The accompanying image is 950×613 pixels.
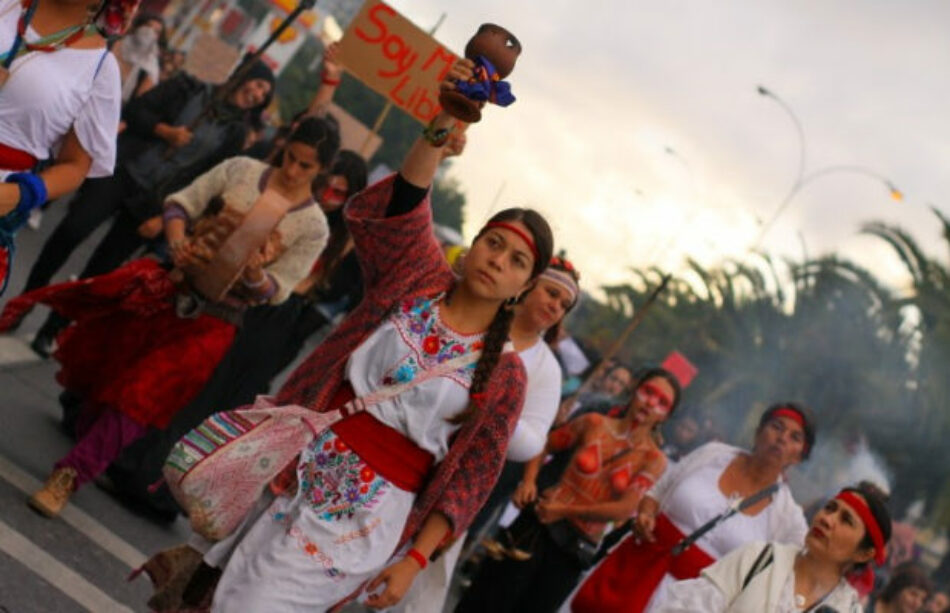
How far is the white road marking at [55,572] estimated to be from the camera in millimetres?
4812

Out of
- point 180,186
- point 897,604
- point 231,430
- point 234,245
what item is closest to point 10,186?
point 231,430

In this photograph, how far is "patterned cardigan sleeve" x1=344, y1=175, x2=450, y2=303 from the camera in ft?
12.6

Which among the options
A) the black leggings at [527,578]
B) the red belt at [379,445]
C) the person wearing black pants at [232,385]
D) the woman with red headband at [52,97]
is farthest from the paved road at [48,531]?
the black leggings at [527,578]

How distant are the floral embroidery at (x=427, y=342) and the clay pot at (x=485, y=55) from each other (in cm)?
60

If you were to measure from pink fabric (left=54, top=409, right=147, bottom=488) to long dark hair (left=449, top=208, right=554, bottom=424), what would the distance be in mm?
2373

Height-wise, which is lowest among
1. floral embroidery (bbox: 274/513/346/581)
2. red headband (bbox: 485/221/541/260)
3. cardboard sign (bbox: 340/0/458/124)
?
floral embroidery (bbox: 274/513/346/581)

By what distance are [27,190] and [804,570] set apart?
9.82ft

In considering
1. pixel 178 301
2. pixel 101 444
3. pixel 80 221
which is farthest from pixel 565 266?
pixel 80 221

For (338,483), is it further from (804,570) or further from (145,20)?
(145,20)

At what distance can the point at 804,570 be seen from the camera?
15.9ft

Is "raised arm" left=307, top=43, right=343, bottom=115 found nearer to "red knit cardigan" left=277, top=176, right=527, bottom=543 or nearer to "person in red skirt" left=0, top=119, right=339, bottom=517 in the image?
"person in red skirt" left=0, top=119, right=339, bottom=517

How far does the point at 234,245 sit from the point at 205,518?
2169mm

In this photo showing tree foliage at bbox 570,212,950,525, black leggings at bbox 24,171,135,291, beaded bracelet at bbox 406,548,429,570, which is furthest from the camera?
tree foliage at bbox 570,212,950,525

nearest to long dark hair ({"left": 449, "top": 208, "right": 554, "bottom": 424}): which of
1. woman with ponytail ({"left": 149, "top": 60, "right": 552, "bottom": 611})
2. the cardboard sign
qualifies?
woman with ponytail ({"left": 149, "top": 60, "right": 552, "bottom": 611})
